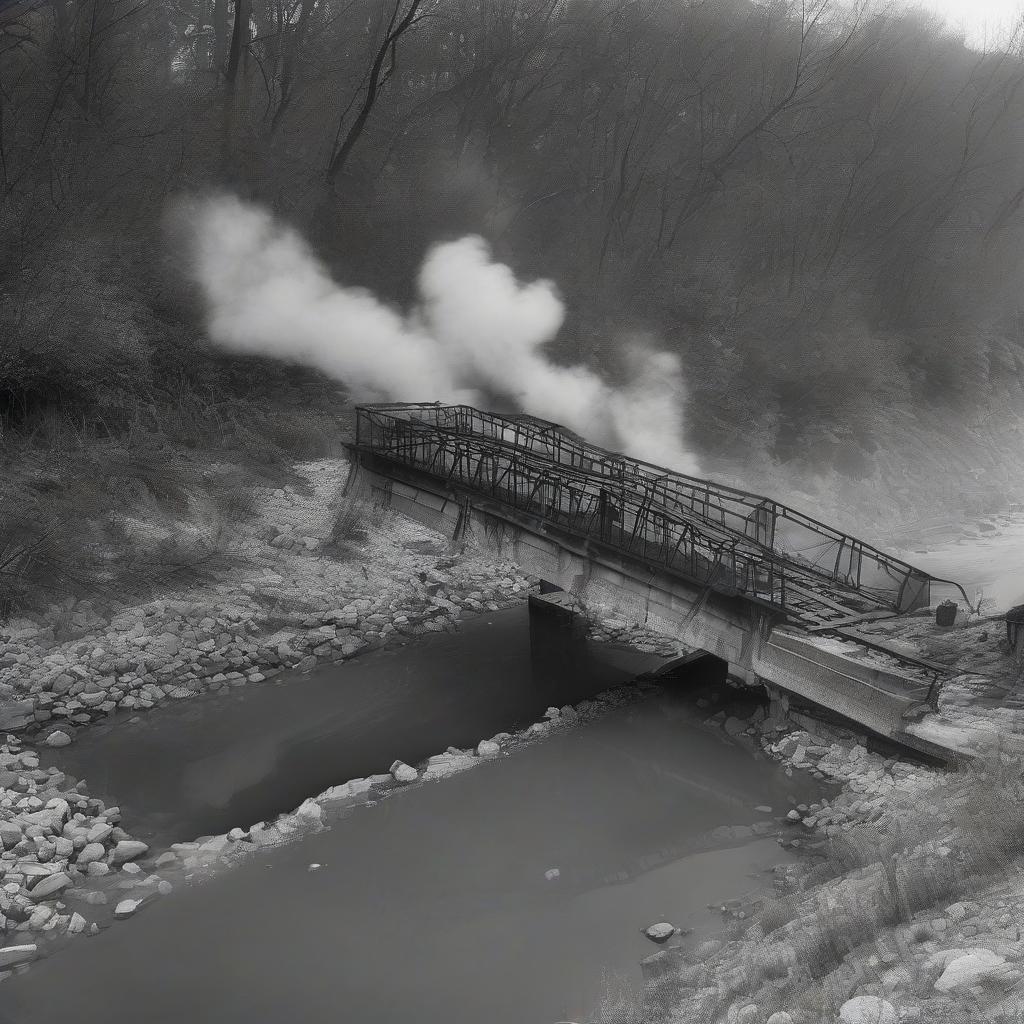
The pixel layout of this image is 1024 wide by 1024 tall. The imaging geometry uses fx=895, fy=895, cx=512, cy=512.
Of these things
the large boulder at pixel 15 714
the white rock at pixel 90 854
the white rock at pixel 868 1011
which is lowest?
the white rock at pixel 90 854

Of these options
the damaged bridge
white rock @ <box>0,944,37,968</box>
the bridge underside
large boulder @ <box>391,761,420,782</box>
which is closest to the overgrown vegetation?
the bridge underside

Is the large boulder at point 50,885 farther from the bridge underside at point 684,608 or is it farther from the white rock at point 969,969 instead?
the white rock at point 969,969

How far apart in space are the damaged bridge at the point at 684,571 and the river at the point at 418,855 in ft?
5.39

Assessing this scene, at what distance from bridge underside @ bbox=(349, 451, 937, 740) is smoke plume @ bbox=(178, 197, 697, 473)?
30.8ft

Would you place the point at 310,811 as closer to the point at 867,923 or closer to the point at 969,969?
the point at 867,923

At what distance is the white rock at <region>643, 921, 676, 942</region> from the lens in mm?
8820

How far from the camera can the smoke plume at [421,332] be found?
2472 centimetres

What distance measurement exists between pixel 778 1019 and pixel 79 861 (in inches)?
295

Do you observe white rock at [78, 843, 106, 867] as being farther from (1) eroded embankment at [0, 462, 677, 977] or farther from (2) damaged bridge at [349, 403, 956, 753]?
(2) damaged bridge at [349, 403, 956, 753]

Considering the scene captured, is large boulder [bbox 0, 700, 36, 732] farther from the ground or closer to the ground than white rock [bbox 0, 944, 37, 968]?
farther from the ground

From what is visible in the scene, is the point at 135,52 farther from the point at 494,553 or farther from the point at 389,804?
the point at 389,804

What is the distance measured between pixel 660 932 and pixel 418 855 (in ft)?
9.63

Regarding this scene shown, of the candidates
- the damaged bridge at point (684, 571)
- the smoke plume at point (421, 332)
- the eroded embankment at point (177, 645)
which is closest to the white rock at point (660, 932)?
the damaged bridge at point (684, 571)

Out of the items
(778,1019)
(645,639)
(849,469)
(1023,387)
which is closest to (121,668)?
(645,639)
